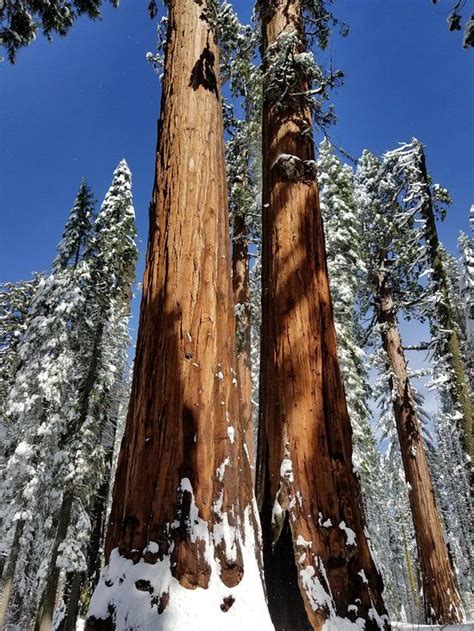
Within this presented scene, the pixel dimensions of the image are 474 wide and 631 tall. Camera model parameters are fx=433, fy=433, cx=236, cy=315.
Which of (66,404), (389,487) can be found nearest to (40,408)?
(66,404)

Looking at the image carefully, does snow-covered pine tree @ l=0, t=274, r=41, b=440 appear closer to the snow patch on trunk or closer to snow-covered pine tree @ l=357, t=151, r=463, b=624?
snow-covered pine tree @ l=357, t=151, r=463, b=624

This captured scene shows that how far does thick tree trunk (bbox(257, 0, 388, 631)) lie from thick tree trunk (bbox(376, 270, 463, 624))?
8.47 metres

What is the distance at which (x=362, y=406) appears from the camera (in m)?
14.0

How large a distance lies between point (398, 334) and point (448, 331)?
283 centimetres

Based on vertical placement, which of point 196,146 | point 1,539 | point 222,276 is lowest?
point 1,539

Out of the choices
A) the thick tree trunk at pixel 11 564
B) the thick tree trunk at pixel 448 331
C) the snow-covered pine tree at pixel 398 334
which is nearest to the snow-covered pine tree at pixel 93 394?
the thick tree trunk at pixel 11 564

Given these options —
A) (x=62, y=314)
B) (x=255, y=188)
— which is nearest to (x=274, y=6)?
(x=255, y=188)

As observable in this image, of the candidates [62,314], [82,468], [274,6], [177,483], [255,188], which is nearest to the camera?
[177,483]

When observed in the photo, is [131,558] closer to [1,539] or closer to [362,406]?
[362,406]

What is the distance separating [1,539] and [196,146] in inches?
727

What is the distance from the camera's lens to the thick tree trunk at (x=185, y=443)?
1.94 m

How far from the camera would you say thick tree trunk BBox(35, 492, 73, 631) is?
1313 cm

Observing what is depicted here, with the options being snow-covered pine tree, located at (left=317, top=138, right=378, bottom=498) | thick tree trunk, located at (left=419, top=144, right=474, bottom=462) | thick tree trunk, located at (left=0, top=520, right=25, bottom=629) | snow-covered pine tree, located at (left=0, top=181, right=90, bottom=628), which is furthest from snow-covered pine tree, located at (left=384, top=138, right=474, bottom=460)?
thick tree trunk, located at (left=0, top=520, right=25, bottom=629)

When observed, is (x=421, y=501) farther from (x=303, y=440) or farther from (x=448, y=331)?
(x=303, y=440)
